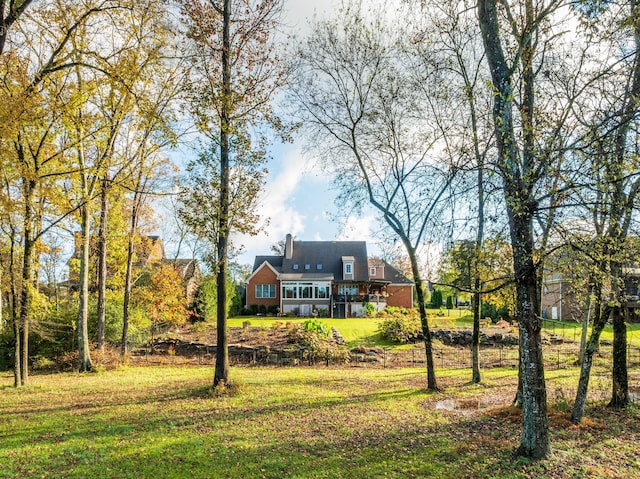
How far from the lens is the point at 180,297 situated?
2075 cm

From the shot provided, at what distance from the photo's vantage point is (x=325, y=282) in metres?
40.2

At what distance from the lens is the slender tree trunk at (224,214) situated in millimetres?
10969

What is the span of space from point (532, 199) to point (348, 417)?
18.2 feet

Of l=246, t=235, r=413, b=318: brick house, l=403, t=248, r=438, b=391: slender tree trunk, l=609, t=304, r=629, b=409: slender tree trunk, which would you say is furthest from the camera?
l=246, t=235, r=413, b=318: brick house

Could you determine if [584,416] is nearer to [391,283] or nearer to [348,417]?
[348,417]

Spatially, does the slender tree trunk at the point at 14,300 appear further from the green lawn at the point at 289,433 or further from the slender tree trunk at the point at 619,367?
the slender tree trunk at the point at 619,367

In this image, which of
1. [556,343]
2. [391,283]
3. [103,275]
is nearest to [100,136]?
[103,275]

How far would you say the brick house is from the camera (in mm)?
38781

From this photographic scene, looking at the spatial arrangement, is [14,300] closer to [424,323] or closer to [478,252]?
[424,323]

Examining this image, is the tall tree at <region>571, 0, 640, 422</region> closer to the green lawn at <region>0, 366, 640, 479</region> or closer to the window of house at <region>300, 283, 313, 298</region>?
the green lawn at <region>0, 366, 640, 479</region>

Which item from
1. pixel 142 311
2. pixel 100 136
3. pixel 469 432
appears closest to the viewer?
pixel 469 432

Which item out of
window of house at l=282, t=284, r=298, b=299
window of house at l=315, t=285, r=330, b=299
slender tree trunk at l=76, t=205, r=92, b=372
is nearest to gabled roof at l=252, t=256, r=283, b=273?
window of house at l=282, t=284, r=298, b=299

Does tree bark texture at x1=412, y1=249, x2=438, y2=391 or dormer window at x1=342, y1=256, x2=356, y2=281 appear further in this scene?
dormer window at x1=342, y1=256, x2=356, y2=281

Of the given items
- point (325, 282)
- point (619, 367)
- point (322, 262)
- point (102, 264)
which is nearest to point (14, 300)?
point (102, 264)
